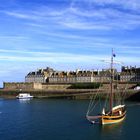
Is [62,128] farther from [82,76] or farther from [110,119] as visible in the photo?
[82,76]

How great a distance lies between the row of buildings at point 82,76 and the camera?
12582cm

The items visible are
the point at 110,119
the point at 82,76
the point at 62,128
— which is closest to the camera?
the point at 62,128

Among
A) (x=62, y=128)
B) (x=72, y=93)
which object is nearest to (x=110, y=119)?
(x=62, y=128)

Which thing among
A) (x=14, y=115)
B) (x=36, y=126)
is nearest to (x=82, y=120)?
(x=36, y=126)

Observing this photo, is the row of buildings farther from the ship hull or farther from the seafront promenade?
the ship hull

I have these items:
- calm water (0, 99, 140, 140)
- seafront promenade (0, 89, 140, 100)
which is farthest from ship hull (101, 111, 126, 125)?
seafront promenade (0, 89, 140, 100)

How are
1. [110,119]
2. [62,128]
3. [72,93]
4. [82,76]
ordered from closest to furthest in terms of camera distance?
[62,128] < [110,119] < [72,93] < [82,76]

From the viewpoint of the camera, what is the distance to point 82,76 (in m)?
131

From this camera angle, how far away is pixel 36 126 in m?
48.4

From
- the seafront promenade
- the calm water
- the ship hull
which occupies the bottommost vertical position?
the calm water

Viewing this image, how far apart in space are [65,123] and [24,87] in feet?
231

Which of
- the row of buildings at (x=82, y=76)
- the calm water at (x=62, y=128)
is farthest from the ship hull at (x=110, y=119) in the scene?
the row of buildings at (x=82, y=76)

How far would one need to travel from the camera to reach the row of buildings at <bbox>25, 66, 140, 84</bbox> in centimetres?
12582

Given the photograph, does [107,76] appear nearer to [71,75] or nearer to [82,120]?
[71,75]
